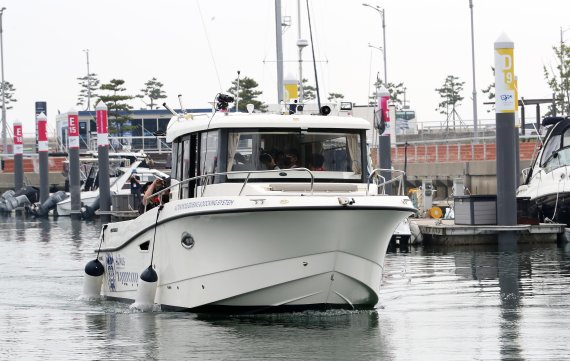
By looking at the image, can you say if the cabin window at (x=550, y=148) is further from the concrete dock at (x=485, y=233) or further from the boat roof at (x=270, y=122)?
the boat roof at (x=270, y=122)

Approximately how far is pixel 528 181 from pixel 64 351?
2132 cm

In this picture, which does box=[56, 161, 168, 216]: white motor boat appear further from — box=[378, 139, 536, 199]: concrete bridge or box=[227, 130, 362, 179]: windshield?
box=[227, 130, 362, 179]: windshield

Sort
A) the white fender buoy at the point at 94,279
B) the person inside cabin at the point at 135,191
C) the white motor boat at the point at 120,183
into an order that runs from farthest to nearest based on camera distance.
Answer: the white motor boat at the point at 120,183 < the person inside cabin at the point at 135,191 < the white fender buoy at the point at 94,279

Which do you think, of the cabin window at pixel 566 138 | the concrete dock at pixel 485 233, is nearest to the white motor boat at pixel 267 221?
the concrete dock at pixel 485 233

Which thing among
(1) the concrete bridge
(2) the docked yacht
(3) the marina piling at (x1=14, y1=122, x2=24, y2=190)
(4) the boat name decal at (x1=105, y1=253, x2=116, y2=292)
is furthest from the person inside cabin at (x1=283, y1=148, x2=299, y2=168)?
(3) the marina piling at (x1=14, y1=122, x2=24, y2=190)

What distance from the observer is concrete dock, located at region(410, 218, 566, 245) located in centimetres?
2931

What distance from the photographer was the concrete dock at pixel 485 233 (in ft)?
96.2

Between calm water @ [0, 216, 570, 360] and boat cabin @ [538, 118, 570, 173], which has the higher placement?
boat cabin @ [538, 118, 570, 173]

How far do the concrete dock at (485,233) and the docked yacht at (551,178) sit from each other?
0.85 m

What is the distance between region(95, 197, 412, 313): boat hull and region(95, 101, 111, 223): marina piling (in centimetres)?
2688

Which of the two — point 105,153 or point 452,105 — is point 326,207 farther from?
point 452,105

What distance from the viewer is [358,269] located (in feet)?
55.1

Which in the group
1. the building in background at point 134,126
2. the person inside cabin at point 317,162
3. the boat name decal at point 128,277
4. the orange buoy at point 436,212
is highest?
the building in background at point 134,126

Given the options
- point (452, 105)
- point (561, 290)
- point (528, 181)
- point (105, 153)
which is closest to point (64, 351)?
point (561, 290)
